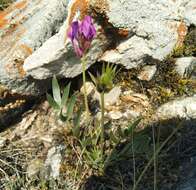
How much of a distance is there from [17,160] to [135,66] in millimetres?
984

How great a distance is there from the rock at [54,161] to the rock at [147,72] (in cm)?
72

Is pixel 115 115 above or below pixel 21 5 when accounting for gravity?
below

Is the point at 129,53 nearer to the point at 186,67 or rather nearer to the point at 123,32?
the point at 123,32

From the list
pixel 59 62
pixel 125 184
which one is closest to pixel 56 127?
pixel 59 62

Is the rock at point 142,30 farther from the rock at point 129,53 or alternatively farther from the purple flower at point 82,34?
the purple flower at point 82,34

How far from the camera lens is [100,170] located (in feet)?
8.90

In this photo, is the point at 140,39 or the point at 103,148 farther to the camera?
the point at 140,39

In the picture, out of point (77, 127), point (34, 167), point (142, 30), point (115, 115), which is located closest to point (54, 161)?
point (34, 167)

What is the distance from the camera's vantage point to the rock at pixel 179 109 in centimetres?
296

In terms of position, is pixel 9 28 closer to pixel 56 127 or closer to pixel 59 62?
pixel 59 62

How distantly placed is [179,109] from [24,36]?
112cm

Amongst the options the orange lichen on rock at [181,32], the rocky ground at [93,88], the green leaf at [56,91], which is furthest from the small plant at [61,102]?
the orange lichen on rock at [181,32]

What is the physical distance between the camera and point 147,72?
3193 millimetres

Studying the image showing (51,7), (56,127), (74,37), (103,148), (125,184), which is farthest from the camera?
(51,7)
